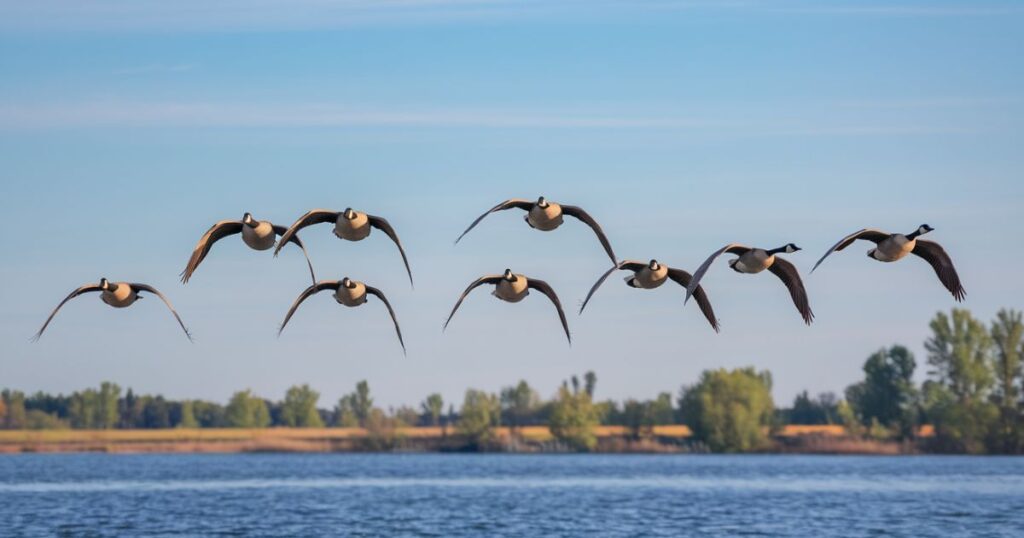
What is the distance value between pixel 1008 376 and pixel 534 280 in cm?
16055

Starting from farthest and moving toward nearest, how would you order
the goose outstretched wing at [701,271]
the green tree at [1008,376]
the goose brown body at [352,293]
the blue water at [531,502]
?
1. the green tree at [1008,376]
2. the blue water at [531,502]
3. the goose brown body at [352,293]
4. the goose outstretched wing at [701,271]

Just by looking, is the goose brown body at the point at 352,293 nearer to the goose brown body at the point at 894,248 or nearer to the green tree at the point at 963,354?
the goose brown body at the point at 894,248

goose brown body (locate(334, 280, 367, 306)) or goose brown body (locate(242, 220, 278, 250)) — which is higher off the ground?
goose brown body (locate(242, 220, 278, 250))

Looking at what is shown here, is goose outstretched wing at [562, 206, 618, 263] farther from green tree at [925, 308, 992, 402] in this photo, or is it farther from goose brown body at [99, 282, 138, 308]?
green tree at [925, 308, 992, 402]

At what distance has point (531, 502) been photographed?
111 meters

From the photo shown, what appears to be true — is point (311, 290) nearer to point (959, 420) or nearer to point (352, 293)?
point (352, 293)

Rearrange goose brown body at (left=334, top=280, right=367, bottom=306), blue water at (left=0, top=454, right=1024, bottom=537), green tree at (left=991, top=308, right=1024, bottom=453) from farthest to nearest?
green tree at (left=991, top=308, right=1024, bottom=453), blue water at (left=0, top=454, right=1024, bottom=537), goose brown body at (left=334, top=280, right=367, bottom=306)

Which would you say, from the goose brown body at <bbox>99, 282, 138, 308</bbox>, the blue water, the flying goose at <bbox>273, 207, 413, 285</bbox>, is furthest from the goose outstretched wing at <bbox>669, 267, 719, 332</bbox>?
the blue water

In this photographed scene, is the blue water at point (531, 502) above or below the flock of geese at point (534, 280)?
below

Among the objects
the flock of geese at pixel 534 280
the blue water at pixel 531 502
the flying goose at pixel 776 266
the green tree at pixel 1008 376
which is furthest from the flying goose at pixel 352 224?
the green tree at pixel 1008 376

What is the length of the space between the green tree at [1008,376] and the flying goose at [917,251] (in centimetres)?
15364

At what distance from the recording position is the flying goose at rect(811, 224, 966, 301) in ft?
92.8

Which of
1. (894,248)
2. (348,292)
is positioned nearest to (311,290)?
(348,292)

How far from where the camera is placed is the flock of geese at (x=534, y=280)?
27.4 m
